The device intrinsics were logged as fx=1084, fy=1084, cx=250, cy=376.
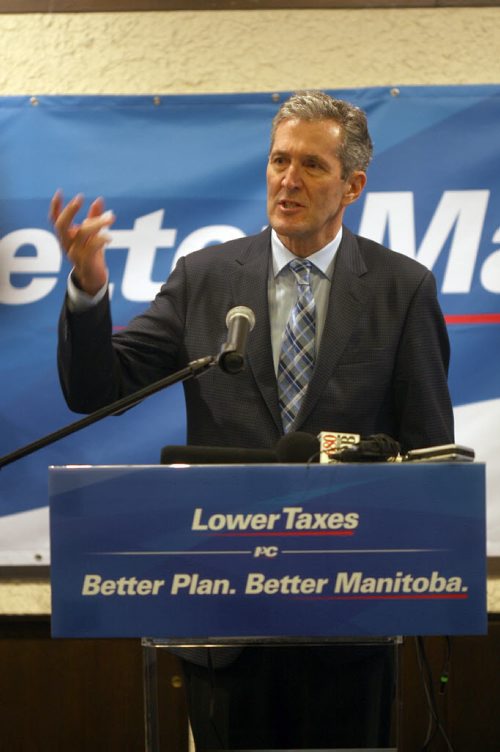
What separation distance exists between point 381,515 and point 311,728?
42 centimetres

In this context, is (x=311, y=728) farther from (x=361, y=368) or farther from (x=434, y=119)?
(x=434, y=119)

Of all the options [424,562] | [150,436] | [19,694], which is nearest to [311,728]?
[424,562]

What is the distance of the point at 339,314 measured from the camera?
2.12 meters

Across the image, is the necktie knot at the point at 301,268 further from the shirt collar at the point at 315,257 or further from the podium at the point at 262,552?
the podium at the point at 262,552

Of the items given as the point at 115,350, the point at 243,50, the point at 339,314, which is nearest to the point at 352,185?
the point at 339,314

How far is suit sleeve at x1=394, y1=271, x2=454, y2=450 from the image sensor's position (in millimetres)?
2072

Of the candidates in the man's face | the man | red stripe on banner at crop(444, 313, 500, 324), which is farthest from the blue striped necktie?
red stripe on banner at crop(444, 313, 500, 324)

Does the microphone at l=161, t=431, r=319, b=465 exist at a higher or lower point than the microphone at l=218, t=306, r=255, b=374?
lower

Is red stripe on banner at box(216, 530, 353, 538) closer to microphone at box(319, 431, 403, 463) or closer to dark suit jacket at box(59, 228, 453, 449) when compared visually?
microphone at box(319, 431, 403, 463)

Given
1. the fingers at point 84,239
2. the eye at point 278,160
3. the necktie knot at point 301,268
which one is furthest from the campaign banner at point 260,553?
the eye at point 278,160

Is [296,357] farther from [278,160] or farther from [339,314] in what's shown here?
[278,160]

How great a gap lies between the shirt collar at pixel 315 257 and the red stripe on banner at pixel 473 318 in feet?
2.96

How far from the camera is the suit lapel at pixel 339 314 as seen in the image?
80.2 inches

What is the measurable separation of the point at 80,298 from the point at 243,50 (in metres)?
1.50
